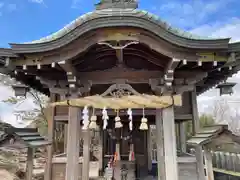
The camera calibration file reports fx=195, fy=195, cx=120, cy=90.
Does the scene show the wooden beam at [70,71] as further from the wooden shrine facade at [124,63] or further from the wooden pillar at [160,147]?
the wooden pillar at [160,147]

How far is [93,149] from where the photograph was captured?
1456cm

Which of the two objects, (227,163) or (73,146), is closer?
(73,146)

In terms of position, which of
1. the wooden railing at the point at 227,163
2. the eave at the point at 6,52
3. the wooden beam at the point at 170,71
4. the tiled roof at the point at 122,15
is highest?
the tiled roof at the point at 122,15

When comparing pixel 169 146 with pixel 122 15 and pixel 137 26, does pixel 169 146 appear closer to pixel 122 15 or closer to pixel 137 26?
pixel 137 26

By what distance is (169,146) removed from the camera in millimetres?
4199

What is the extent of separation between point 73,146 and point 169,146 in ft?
6.95

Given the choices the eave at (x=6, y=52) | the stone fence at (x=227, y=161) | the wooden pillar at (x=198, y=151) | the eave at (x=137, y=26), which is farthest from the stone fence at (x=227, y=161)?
the eave at (x=6, y=52)

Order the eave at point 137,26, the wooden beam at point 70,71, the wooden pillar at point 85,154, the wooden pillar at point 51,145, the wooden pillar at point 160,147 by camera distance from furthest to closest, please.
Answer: the wooden pillar at point 51,145
the wooden pillar at point 85,154
the wooden pillar at point 160,147
the wooden beam at point 70,71
the eave at point 137,26

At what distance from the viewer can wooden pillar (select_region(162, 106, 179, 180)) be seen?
411 centimetres

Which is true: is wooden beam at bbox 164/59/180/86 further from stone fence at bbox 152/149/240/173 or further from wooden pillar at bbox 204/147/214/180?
stone fence at bbox 152/149/240/173

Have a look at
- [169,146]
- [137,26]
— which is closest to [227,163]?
[169,146]

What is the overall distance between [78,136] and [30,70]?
1.89 metres

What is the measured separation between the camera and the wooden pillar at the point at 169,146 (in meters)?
4.11

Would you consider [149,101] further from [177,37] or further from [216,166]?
[216,166]
